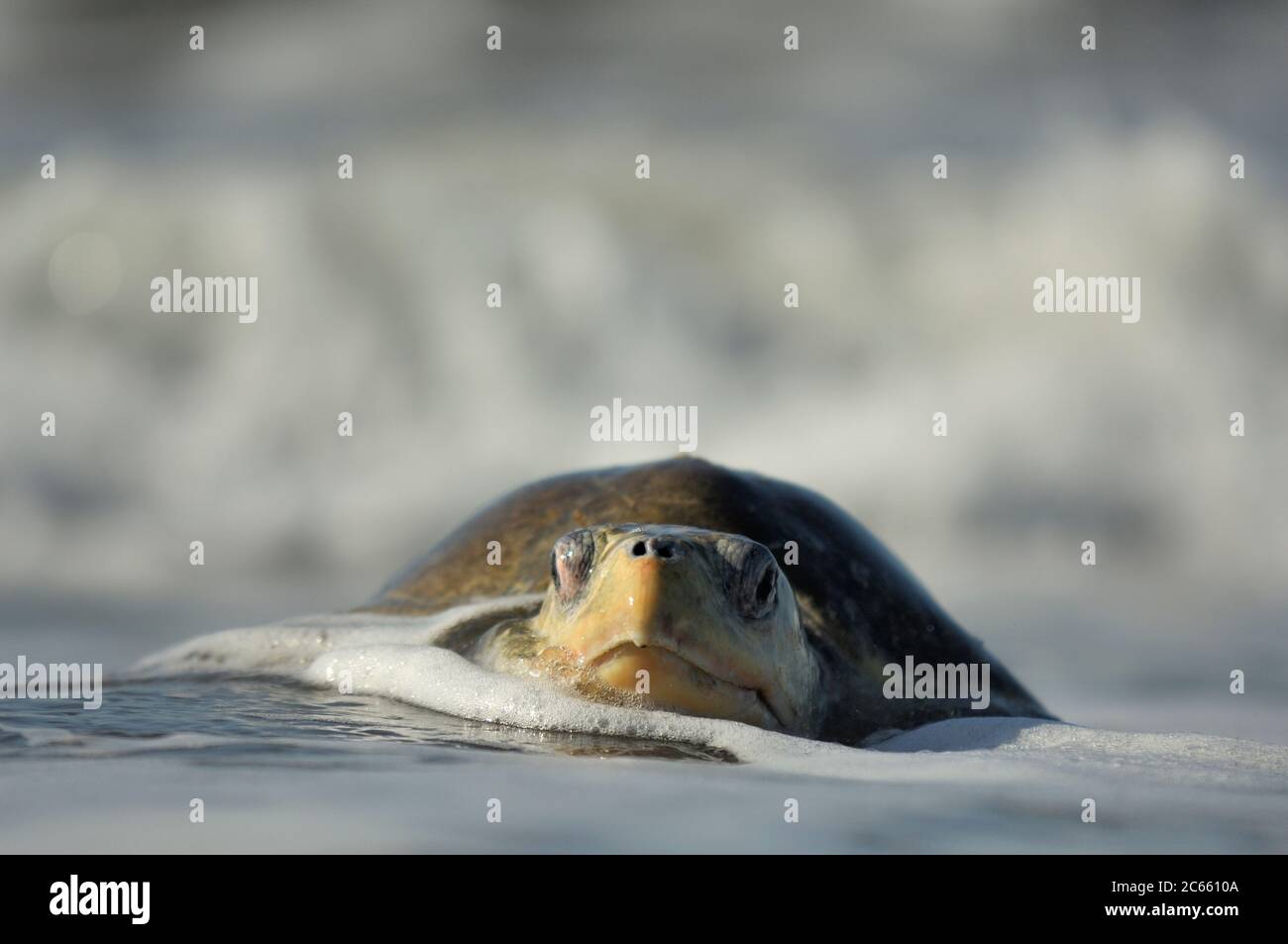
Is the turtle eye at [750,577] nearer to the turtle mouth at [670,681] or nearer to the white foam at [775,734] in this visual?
the turtle mouth at [670,681]

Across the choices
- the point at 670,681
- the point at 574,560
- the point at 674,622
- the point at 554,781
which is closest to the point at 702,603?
the point at 674,622

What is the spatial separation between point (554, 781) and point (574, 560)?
35.5 inches

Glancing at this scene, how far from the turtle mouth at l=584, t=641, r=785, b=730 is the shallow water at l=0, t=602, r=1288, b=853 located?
0.06 m

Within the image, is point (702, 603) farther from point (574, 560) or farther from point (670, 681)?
point (574, 560)

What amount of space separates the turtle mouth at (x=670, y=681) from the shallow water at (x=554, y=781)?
0.21ft

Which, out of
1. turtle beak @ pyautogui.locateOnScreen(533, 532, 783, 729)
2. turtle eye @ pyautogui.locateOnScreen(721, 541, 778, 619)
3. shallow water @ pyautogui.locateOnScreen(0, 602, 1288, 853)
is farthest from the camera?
turtle eye @ pyautogui.locateOnScreen(721, 541, 778, 619)

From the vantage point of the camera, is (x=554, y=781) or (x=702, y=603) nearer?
(x=554, y=781)

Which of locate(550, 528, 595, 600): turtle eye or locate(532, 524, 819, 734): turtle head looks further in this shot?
locate(550, 528, 595, 600): turtle eye

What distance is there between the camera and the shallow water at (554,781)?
259cm

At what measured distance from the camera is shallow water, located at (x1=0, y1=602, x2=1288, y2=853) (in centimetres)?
259

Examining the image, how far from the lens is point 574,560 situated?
12.4ft

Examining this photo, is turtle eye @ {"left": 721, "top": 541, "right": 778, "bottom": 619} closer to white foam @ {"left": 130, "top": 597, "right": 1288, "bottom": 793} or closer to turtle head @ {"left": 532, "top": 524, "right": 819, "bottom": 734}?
turtle head @ {"left": 532, "top": 524, "right": 819, "bottom": 734}

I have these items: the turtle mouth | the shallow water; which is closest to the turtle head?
the turtle mouth
